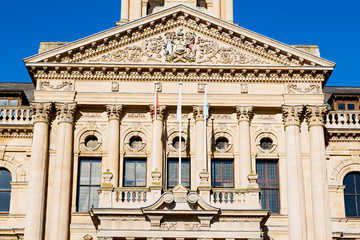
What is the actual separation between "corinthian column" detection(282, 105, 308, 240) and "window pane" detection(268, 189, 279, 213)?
116cm

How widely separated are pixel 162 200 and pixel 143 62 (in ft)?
37.5

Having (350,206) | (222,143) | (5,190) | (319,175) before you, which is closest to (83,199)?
(5,190)

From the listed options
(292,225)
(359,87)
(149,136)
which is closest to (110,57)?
(149,136)

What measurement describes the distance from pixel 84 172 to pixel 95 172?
648 mm

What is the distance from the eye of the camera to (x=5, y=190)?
41.1 m

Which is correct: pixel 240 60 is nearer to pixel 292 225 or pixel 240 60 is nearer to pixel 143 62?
pixel 143 62

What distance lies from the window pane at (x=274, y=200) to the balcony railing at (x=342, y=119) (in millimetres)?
6143

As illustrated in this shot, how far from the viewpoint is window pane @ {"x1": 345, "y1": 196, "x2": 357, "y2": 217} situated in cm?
4038

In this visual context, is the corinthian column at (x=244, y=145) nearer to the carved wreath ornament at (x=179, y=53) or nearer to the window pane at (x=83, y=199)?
the carved wreath ornament at (x=179, y=53)

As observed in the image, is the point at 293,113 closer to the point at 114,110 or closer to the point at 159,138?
the point at 159,138

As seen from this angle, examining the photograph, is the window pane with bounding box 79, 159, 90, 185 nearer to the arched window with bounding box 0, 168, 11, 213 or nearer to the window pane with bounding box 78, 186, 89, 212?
the window pane with bounding box 78, 186, 89, 212

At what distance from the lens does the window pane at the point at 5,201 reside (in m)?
40.6

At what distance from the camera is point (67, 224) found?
36938 mm

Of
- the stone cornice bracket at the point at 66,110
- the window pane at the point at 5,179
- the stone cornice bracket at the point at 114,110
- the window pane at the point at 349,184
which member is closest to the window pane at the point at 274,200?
the window pane at the point at 349,184
